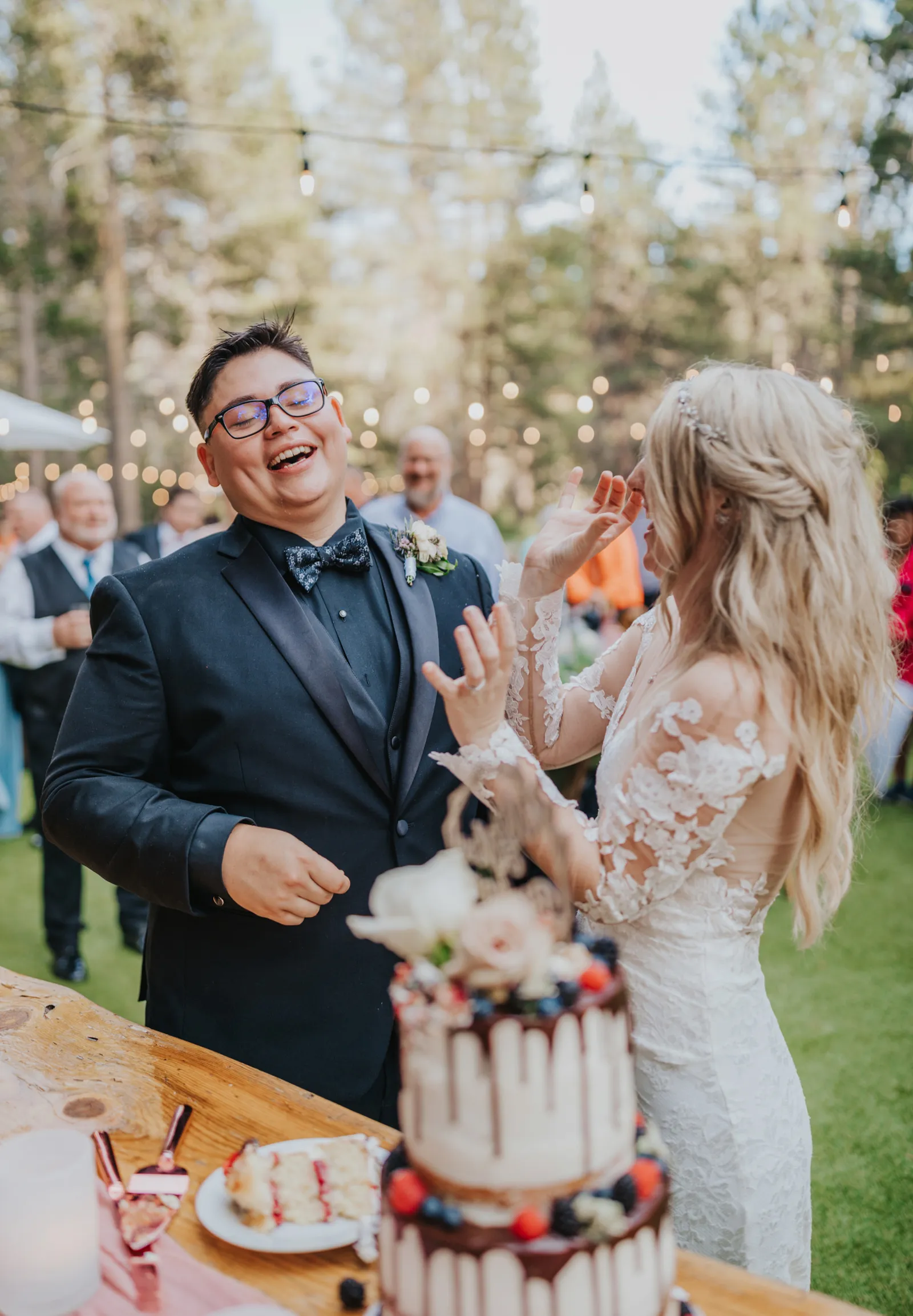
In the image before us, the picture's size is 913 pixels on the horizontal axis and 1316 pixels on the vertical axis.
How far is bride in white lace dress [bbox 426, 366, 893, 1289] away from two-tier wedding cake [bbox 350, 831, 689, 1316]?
392 mm

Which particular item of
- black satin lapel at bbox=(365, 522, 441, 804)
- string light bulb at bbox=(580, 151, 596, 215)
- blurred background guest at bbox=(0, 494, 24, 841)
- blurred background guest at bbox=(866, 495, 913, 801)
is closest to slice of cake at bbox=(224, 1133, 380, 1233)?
black satin lapel at bbox=(365, 522, 441, 804)

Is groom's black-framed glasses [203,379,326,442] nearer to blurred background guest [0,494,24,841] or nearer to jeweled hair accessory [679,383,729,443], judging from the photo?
jeweled hair accessory [679,383,729,443]

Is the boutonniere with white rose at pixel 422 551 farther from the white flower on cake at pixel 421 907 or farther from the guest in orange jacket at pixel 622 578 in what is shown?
the guest in orange jacket at pixel 622 578

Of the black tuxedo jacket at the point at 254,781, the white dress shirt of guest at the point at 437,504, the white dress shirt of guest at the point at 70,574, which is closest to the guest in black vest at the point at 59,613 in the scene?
the white dress shirt of guest at the point at 70,574

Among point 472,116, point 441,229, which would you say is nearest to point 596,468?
point 441,229

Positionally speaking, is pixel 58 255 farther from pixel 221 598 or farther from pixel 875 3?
pixel 221 598

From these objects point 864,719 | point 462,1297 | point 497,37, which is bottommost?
point 462,1297

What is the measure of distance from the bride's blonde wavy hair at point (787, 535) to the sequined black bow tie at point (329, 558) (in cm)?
74

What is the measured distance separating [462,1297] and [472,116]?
23.9 metres

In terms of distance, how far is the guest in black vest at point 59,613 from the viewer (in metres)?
5.09

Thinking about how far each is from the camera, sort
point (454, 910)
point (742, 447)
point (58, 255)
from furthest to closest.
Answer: point (58, 255) → point (742, 447) → point (454, 910)

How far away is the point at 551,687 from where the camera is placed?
217 cm

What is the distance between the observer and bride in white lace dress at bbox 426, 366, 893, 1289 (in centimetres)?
152

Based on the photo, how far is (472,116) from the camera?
21797 mm
